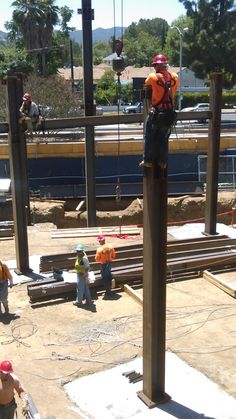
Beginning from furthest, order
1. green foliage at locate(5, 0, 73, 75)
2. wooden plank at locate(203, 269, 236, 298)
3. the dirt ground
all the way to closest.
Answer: green foliage at locate(5, 0, 73, 75), wooden plank at locate(203, 269, 236, 298), the dirt ground

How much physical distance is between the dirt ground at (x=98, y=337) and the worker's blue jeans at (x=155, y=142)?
13.4ft

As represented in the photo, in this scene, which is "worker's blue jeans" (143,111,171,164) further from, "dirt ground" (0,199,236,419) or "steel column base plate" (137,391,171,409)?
"dirt ground" (0,199,236,419)

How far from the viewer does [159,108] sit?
6.60 m

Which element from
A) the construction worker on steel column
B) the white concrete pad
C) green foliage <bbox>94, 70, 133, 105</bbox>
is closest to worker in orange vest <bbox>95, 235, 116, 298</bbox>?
the white concrete pad

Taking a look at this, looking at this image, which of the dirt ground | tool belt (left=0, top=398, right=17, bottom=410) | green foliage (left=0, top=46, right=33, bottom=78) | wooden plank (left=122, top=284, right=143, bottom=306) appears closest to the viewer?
tool belt (left=0, top=398, right=17, bottom=410)

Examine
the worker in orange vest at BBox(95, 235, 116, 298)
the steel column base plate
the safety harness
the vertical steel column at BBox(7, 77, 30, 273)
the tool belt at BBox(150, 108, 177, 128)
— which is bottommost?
the steel column base plate

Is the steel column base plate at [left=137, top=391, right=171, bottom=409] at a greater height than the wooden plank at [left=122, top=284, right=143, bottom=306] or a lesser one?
greater

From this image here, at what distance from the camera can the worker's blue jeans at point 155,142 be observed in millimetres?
6734

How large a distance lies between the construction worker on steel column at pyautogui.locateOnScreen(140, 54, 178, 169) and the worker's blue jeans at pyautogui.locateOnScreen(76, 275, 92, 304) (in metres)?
5.01

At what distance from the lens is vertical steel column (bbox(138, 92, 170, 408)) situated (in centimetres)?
702

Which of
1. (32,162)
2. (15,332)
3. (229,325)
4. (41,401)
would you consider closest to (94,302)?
(15,332)

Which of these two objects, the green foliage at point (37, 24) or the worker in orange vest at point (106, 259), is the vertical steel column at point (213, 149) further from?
the green foliage at point (37, 24)

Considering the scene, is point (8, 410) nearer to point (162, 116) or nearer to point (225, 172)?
point (162, 116)

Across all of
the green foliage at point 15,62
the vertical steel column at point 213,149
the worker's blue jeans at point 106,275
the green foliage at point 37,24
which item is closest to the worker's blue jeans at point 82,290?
the worker's blue jeans at point 106,275
